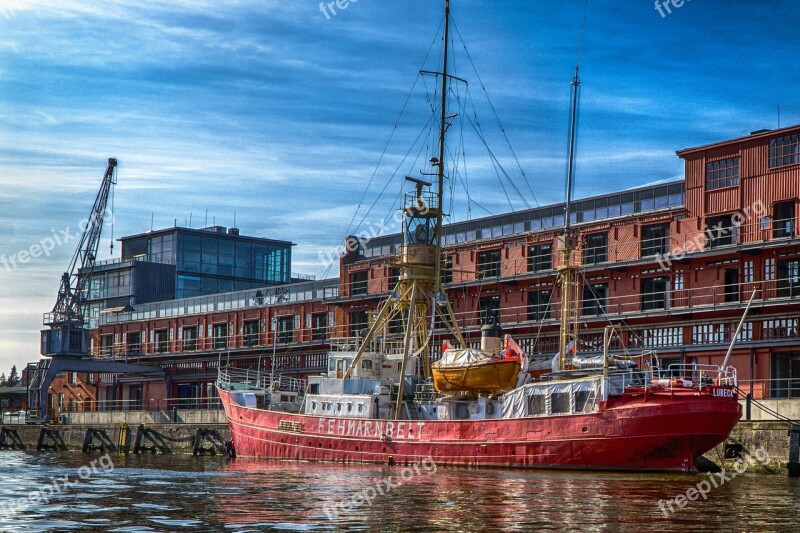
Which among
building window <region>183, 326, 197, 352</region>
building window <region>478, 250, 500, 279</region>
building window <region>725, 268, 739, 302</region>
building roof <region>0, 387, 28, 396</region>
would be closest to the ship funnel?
building window <region>725, 268, 739, 302</region>

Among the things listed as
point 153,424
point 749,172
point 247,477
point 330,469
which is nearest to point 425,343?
point 330,469

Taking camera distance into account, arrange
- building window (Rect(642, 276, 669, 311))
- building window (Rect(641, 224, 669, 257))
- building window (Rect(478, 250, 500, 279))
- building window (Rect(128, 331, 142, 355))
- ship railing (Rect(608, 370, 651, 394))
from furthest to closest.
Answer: building window (Rect(128, 331, 142, 355)), building window (Rect(478, 250, 500, 279)), building window (Rect(642, 276, 669, 311)), building window (Rect(641, 224, 669, 257)), ship railing (Rect(608, 370, 651, 394))

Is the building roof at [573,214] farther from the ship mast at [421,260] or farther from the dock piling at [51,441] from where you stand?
the dock piling at [51,441]

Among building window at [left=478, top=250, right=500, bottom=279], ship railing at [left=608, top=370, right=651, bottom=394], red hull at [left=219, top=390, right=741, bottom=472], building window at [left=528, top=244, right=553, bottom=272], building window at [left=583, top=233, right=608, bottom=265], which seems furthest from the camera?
building window at [left=478, top=250, right=500, bottom=279]

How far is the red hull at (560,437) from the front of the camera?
4078cm

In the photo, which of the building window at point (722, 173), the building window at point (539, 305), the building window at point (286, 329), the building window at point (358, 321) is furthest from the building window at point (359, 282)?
the building window at point (722, 173)

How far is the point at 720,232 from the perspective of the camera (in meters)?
58.6

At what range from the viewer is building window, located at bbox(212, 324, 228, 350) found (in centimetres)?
9025

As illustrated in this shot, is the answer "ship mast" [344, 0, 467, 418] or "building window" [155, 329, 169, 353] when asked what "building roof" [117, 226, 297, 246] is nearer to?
"building window" [155, 329, 169, 353]

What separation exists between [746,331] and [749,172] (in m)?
8.34

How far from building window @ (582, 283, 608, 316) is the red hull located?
19.7 m

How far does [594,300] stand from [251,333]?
109ft

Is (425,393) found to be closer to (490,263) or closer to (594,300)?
(594,300)

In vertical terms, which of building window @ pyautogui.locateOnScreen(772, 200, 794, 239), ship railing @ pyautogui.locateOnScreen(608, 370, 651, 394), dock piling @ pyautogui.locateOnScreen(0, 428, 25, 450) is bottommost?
dock piling @ pyautogui.locateOnScreen(0, 428, 25, 450)
